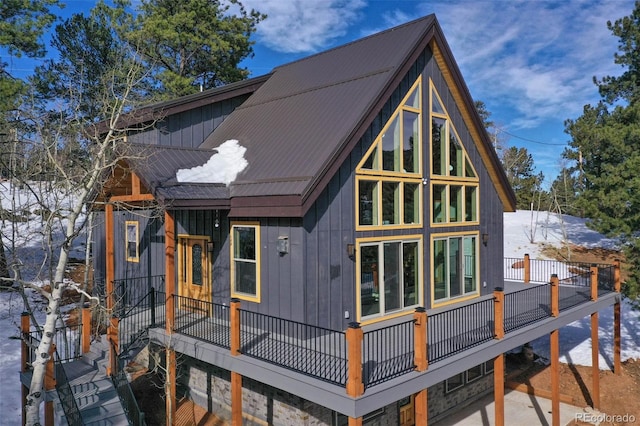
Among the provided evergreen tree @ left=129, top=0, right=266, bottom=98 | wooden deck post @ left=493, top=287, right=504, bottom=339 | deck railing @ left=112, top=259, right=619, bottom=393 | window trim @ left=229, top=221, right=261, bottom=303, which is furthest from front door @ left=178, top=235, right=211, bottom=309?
evergreen tree @ left=129, top=0, right=266, bottom=98

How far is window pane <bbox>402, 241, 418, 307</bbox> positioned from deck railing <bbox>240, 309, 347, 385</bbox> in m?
2.82

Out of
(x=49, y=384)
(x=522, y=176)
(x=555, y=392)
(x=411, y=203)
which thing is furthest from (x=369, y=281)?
(x=522, y=176)

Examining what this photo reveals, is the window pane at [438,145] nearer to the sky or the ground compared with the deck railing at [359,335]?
nearer to the sky

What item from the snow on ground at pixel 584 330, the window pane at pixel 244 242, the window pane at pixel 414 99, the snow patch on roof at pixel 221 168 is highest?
the window pane at pixel 414 99

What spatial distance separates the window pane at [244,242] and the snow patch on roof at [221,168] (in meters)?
1.23

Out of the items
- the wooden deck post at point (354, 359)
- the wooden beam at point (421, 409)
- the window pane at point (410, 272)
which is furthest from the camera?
the window pane at point (410, 272)

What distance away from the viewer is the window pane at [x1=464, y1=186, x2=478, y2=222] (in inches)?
534

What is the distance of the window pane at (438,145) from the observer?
1236 cm

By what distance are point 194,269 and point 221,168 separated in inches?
111

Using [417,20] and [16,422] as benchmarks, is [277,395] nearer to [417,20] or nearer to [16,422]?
[16,422]

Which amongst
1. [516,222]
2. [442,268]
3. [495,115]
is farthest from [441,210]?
[495,115]

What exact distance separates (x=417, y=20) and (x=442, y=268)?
6905mm

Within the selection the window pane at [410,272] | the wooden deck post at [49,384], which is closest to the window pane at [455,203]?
the window pane at [410,272]

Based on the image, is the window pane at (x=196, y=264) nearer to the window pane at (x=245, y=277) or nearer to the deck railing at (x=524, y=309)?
the window pane at (x=245, y=277)
